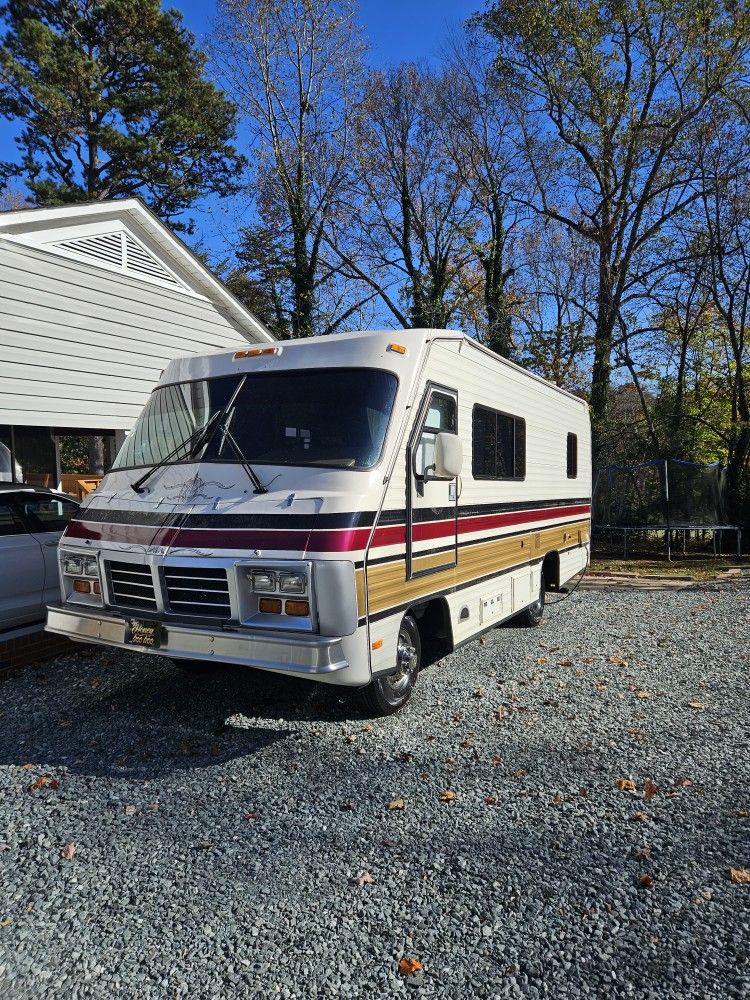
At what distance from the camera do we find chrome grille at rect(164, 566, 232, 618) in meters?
4.05

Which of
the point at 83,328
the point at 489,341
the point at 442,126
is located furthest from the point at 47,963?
the point at 442,126

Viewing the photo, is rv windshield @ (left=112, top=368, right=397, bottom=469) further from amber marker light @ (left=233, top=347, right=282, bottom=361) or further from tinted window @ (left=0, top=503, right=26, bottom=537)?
tinted window @ (left=0, top=503, right=26, bottom=537)

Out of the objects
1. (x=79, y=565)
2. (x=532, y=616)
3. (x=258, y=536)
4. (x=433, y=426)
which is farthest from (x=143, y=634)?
(x=532, y=616)

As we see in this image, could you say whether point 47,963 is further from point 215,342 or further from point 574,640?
point 215,342

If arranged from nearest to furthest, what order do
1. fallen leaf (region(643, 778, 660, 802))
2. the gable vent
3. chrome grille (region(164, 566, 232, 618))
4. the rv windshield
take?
fallen leaf (region(643, 778, 660, 802))
chrome grille (region(164, 566, 232, 618))
the rv windshield
the gable vent

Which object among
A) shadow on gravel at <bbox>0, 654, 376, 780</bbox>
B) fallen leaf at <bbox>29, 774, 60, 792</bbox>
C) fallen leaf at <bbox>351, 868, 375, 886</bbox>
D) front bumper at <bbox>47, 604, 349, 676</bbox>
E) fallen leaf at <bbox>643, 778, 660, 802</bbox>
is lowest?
fallen leaf at <bbox>643, 778, 660, 802</bbox>

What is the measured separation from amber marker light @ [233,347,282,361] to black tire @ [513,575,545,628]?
4.28 meters

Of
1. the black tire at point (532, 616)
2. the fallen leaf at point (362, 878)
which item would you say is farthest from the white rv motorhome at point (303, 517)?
the black tire at point (532, 616)

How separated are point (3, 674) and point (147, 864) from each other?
341cm

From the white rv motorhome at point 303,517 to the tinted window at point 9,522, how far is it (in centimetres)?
Answer: 146

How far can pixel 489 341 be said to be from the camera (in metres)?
21.0

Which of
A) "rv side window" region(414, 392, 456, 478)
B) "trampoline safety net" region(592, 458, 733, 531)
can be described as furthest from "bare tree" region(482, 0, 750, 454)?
"rv side window" region(414, 392, 456, 478)

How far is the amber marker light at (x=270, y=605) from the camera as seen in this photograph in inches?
155

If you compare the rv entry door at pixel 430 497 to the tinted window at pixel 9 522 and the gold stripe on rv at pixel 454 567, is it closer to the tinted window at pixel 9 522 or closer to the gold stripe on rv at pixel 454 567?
the gold stripe on rv at pixel 454 567
